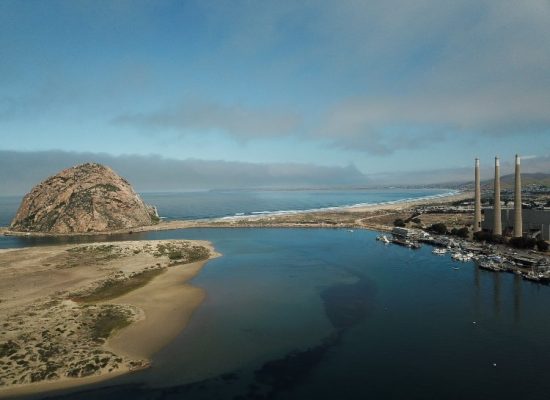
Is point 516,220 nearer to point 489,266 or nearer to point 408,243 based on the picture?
point 408,243

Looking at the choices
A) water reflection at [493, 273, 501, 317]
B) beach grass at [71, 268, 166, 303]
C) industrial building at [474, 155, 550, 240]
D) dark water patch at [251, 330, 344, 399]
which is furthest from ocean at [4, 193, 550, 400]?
industrial building at [474, 155, 550, 240]

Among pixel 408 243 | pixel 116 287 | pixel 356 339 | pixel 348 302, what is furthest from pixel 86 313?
pixel 408 243

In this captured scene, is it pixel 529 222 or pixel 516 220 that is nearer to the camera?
pixel 516 220

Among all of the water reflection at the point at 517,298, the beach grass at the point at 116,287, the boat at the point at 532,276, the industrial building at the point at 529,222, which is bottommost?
the water reflection at the point at 517,298

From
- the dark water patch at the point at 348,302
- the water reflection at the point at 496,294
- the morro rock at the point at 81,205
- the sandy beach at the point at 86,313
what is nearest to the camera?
the sandy beach at the point at 86,313

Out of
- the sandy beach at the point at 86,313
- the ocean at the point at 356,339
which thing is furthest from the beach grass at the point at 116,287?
the ocean at the point at 356,339

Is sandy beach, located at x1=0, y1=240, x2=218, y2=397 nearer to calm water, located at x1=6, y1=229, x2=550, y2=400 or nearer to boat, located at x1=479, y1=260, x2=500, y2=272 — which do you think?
calm water, located at x1=6, y1=229, x2=550, y2=400

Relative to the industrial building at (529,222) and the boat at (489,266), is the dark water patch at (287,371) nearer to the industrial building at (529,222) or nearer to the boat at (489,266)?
the boat at (489,266)
